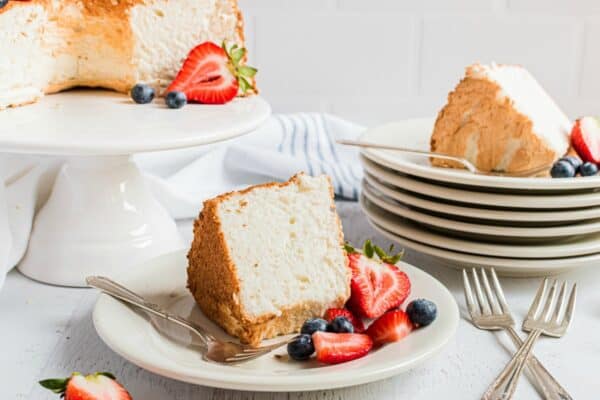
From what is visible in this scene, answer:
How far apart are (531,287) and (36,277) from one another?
0.88 metres

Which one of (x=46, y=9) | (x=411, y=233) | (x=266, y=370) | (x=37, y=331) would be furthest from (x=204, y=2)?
(x=266, y=370)

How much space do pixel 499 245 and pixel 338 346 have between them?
1.60 feet

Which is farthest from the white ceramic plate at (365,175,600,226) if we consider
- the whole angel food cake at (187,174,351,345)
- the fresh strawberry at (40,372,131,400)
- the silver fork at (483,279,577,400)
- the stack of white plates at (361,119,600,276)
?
the fresh strawberry at (40,372,131,400)

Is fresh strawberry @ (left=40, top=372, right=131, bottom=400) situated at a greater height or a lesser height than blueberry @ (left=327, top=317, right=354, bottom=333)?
greater

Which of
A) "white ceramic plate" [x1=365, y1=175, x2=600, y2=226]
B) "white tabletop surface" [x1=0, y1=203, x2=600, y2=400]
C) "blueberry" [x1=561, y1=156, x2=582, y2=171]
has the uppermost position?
"blueberry" [x1=561, y1=156, x2=582, y2=171]

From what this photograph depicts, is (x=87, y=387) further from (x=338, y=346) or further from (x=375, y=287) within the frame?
(x=375, y=287)

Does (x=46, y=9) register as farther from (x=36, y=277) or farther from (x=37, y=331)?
(x=37, y=331)

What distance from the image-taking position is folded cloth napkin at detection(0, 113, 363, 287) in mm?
1627

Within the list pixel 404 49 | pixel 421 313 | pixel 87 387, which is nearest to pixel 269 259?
pixel 421 313

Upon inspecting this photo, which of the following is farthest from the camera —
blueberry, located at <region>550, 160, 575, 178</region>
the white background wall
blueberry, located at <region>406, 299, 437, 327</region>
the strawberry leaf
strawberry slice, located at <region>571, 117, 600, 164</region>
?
the white background wall

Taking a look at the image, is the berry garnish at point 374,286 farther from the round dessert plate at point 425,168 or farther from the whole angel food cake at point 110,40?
the whole angel food cake at point 110,40

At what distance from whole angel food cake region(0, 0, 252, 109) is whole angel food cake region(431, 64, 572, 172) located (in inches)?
17.2

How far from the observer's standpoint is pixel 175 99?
1604 mm

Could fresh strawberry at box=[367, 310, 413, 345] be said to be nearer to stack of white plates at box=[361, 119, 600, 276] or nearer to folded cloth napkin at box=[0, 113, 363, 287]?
stack of white plates at box=[361, 119, 600, 276]
